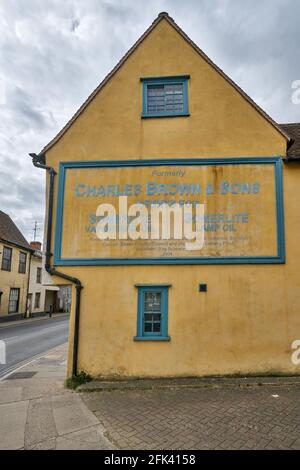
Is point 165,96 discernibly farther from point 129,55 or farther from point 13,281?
point 13,281

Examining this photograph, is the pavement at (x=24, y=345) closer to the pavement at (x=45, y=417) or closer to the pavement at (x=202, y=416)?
the pavement at (x=45, y=417)

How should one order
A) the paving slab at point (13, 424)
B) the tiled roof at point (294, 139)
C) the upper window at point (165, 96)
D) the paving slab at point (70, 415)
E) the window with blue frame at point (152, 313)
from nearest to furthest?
the paving slab at point (13, 424)
the paving slab at point (70, 415)
the window with blue frame at point (152, 313)
the tiled roof at point (294, 139)
the upper window at point (165, 96)

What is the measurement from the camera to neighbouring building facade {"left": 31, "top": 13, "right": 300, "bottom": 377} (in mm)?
7777

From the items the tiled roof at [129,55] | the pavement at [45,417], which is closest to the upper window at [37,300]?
the pavement at [45,417]

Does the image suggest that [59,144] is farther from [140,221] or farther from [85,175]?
[140,221]

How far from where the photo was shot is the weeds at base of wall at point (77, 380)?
24.2 feet

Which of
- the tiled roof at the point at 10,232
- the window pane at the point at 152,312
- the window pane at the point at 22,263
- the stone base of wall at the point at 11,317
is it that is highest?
the tiled roof at the point at 10,232

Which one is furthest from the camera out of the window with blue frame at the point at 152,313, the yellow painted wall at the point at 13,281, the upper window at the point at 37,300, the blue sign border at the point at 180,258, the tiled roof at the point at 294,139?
the upper window at the point at 37,300

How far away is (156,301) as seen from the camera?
812 centimetres

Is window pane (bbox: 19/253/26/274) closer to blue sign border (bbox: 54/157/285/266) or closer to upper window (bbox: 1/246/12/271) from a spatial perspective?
upper window (bbox: 1/246/12/271)

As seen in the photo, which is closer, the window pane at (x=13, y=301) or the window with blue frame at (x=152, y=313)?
the window with blue frame at (x=152, y=313)

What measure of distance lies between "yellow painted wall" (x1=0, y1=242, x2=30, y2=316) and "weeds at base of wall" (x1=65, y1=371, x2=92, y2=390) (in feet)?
68.4

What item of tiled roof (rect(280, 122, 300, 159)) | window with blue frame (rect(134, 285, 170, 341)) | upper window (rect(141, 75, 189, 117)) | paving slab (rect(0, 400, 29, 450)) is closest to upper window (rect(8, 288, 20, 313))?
paving slab (rect(0, 400, 29, 450))

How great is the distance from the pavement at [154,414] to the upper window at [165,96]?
7.70 metres
